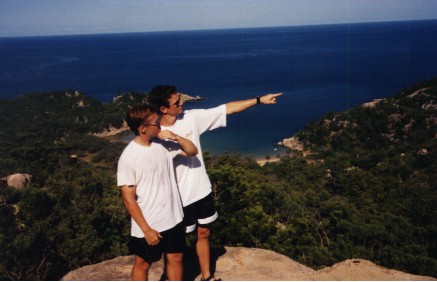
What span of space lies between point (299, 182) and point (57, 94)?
4812cm

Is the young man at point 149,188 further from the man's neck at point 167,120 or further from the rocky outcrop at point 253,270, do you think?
the rocky outcrop at point 253,270

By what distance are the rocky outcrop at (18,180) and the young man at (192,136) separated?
72.9ft

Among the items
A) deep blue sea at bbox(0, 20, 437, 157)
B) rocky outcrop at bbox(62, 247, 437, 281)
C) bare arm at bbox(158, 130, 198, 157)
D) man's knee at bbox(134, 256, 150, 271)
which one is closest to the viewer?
bare arm at bbox(158, 130, 198, 157)

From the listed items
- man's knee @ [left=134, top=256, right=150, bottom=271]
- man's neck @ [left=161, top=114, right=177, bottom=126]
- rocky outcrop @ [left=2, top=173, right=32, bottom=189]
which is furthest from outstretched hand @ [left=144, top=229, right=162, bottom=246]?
rocky outcrop @ [left=2, top=173, right=32, bottom=189]

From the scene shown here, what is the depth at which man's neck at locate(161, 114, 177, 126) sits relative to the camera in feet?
11.1

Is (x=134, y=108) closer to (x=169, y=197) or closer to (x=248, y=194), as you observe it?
(x=169, y=197)

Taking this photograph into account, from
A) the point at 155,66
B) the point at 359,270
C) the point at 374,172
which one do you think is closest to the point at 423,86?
the point at 374,172

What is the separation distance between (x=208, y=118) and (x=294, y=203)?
46.2 feet

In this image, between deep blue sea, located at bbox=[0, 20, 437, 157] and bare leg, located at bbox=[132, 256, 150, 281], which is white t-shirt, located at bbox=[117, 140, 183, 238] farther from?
deep blue sea, located at bbox=[0, 20, 437, 157]

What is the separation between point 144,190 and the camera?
3.05m

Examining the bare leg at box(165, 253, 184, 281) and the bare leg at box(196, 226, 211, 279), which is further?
the bare leg at box(196, 226, 211, 279)

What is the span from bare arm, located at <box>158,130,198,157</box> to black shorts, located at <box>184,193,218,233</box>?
556 mm

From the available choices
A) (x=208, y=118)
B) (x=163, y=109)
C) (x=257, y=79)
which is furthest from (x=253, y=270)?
(x=257, y=79)

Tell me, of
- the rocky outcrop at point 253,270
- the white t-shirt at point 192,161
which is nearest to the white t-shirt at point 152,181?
the white t-shirt at point 192,161
